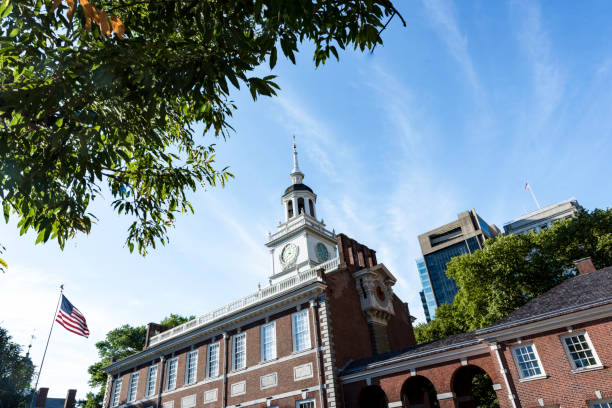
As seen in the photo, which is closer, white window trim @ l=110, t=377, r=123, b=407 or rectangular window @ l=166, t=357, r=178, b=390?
rectangular window @ l=166, t=357, r=178, b=390

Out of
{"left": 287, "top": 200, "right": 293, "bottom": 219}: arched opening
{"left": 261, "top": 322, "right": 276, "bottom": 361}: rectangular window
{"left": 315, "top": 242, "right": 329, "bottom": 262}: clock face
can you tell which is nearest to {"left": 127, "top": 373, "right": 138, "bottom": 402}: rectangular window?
{"left": 261, "top": 322, "right": 276, "bottom": 361}: rectangular window

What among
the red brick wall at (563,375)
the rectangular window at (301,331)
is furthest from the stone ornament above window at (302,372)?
the red brick wall at (563,375)

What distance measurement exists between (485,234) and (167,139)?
12395 centimetres

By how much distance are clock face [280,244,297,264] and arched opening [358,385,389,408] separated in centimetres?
1755

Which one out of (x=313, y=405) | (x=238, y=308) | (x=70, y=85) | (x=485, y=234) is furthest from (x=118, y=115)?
(x=485, y=234)

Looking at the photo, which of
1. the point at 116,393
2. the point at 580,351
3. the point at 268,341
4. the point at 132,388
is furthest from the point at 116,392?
the point at 580,351

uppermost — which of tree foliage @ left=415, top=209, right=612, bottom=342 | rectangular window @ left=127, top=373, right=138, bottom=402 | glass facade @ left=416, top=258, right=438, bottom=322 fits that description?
glass facade @ left=416, top=258, right=438, bottom=322

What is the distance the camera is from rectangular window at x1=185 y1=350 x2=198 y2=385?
1147 inches

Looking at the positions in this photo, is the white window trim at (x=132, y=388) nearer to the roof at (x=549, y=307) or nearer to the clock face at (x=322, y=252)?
the clock face at (x=322, y=252)

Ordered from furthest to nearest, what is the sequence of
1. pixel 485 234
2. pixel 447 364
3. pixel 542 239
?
pixel 485 234 → pixel 542 239 → pixel 447 364

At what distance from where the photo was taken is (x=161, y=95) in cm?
597

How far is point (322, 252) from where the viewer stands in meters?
40.3

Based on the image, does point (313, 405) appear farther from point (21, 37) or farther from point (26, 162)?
point (21, 37)

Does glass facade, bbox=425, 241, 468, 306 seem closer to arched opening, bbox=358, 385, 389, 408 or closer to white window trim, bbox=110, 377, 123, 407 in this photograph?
white window trim, bbox=110, 377, 123, 407
